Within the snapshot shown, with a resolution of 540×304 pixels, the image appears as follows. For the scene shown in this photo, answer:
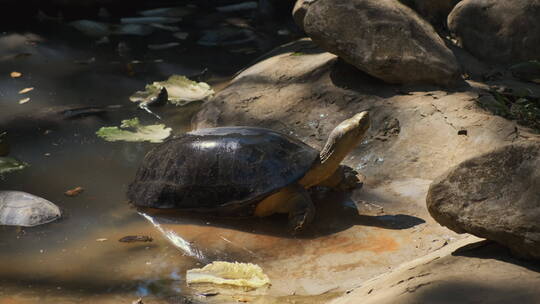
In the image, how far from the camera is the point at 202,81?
887 centimetres

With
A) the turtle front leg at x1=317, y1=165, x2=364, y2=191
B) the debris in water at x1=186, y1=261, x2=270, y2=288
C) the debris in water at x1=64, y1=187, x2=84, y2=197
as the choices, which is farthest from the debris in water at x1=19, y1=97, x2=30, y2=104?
the debris in water at x1=186, y1=261, x2=270, y2=288

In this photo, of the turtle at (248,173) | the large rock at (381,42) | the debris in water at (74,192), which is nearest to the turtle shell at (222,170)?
the turtle at (248,173)

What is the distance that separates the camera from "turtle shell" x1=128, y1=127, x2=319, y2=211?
5312 mm

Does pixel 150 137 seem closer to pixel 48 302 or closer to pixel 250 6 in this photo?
pixel 48 302

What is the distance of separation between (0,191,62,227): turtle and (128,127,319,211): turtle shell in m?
0.65

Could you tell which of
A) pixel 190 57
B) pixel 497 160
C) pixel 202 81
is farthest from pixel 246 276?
pixel 190 57

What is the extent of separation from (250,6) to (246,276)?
8830 millimetres

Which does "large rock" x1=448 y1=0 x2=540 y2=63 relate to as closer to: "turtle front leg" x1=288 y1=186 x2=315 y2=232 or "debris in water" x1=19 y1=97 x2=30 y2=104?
"turtle front leg" x1=288 y1=186 x2=315 y2=232

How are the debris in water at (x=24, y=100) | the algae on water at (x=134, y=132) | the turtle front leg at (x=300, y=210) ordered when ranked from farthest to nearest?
1. the debris in water at (x=24, y=100)
2. the algae on water at (x=134, y=132)
3. the turtle front leg at (x=300, y=210)

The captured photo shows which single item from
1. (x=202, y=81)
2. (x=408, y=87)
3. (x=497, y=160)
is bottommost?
(x=202, y=81)

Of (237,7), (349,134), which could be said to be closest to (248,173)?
(349,134)

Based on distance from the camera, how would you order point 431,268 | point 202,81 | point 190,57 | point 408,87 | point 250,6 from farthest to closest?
point 250,6 < point 190,57 < point 202,81 < point 408,87 < point 431,268

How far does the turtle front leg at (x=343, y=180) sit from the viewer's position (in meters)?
5.72

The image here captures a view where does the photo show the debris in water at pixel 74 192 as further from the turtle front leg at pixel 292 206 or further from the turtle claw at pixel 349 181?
the turtle claw at pixel 349 181
